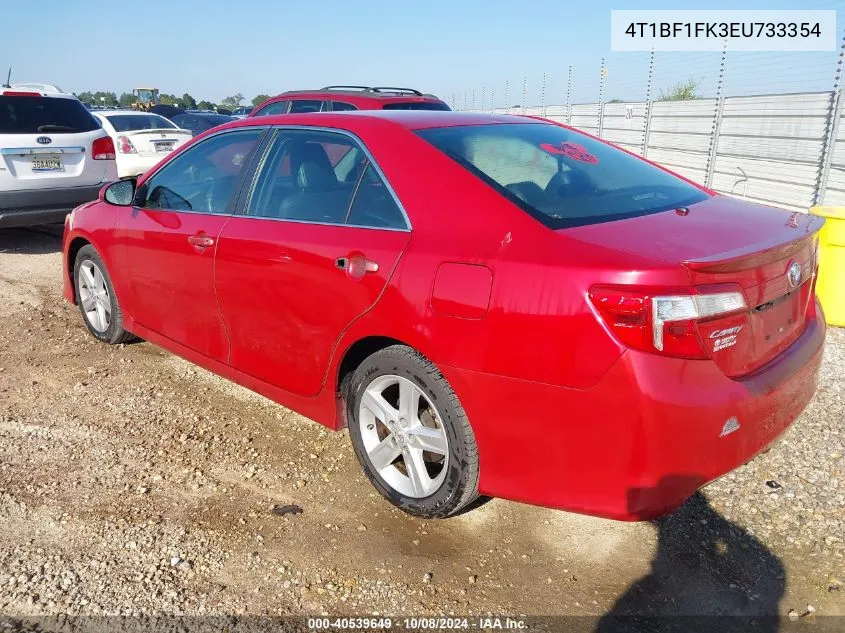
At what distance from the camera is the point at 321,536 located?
9.41ft

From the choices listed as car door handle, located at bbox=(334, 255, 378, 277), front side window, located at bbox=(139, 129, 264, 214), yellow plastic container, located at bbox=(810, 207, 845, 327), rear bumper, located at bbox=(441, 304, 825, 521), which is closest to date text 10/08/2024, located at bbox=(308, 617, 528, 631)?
rear bumper, located at bbox=(441, 304, 825, 521)

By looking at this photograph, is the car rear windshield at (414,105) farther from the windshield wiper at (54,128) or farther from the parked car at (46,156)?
the windshield wiper at (54,128)

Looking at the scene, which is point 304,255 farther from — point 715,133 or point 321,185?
point 715,133

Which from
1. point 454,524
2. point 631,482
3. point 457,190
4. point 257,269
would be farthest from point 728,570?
point 257,269

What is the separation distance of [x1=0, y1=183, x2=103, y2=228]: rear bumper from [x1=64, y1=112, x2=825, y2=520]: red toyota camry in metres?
4.48

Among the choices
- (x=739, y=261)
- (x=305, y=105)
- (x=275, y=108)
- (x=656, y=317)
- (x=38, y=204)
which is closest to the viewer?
(x=656, y=317)

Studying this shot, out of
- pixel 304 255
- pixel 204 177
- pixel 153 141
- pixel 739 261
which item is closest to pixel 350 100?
pixel 204 177

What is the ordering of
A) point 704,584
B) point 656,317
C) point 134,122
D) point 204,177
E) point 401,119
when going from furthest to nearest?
1. point 134,122
2. point 204,177
3. point 401,119
4. point 704,584
5. point 656,317

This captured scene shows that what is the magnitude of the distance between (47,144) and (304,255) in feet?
19.3

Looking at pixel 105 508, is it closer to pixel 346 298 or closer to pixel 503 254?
pixel 346 298

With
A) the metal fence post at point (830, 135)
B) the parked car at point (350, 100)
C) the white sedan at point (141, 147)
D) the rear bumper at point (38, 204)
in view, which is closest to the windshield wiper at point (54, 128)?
the rear bumper at point (38, 204)

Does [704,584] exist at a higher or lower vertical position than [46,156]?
lower

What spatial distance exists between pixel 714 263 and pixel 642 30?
41.4 feet

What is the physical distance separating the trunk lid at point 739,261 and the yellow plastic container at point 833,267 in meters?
2.71
